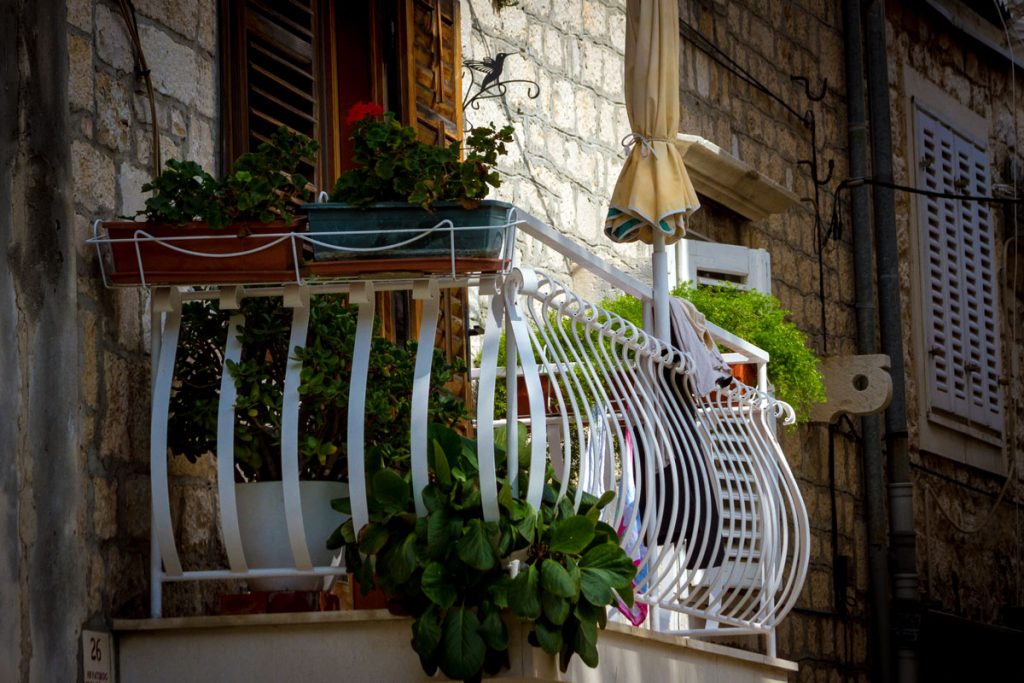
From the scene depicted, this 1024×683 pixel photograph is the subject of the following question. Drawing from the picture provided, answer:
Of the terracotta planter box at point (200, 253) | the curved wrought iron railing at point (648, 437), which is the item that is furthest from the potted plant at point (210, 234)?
the curved wrought iron railing at point (648, 437)

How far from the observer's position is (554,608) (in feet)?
13.5

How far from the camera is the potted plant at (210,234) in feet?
14.2

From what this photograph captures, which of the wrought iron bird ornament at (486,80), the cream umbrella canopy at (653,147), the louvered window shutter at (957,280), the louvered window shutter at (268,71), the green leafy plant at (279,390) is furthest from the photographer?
the louvered window shutter at (957,280)

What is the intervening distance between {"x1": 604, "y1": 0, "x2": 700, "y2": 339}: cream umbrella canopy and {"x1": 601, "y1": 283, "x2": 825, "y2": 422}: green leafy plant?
134 centimetres

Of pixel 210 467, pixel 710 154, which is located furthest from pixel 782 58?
pixel 210 467

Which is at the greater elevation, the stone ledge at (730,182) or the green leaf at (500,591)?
the stone ledge at (730,182)

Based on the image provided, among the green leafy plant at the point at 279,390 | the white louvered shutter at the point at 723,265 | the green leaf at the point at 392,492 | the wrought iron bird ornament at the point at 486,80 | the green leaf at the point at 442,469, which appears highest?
the wrought iron bird ornament at the point at 486,80

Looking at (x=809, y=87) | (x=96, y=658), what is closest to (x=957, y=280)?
(x=809, y=87)

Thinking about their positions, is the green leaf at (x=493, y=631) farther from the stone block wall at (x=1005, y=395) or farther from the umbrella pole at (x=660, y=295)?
the stone block wall at (x=1005, y=395)

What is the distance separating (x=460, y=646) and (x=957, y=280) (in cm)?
830

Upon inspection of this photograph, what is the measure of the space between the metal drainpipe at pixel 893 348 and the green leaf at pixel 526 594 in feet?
21.4

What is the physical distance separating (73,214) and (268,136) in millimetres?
1382

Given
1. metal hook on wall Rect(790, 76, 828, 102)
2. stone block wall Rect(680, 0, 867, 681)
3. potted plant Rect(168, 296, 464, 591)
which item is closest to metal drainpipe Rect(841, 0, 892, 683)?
stone block wall Rect(680, 0, 867, 681)

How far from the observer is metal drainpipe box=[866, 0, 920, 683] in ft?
33.6
